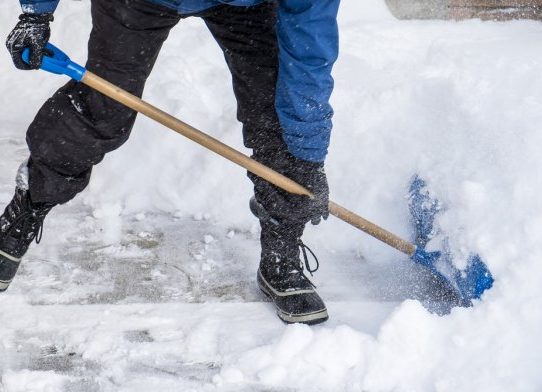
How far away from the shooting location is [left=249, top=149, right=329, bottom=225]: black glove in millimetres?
2594

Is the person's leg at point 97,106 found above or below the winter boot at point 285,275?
above

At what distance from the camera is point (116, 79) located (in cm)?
239

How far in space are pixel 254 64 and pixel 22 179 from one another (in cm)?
86

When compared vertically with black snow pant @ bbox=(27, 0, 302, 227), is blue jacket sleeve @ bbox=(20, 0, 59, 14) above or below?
above

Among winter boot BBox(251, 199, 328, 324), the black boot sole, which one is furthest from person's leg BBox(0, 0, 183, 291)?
the black boot sole

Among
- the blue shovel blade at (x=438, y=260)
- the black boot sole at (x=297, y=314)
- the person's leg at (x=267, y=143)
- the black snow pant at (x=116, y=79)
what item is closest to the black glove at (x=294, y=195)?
the person's leg at (x=267, y=143)

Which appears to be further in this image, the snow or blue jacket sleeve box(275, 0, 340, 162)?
the snow

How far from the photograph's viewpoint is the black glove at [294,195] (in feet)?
8.51

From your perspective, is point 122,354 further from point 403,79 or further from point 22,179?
point 403,79

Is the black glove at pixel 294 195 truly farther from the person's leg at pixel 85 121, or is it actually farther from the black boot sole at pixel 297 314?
the person's leg at pixel 85 121

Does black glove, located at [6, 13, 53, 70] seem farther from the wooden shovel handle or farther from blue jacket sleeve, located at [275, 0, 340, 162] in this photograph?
blue jacket sleeve, located at [275, 0, 340, 162]

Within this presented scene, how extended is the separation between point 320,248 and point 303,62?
1.10 metres

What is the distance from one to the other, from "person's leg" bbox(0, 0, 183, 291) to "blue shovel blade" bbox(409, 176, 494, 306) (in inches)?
45.7

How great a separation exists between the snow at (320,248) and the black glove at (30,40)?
0.83 metres
